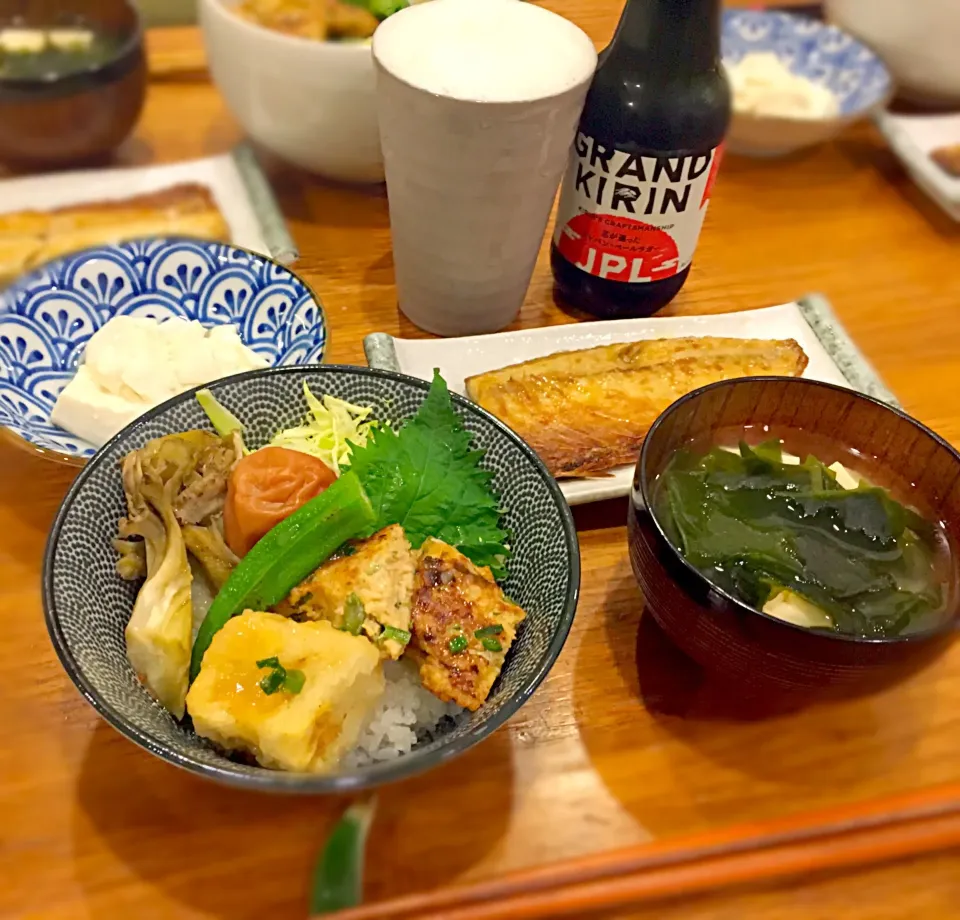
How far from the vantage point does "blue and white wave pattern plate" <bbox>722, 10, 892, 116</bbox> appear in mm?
1716

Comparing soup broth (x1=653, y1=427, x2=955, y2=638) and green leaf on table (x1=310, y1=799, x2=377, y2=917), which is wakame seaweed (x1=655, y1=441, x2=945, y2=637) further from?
green leaf on table (x1=310, y1=799, x2=377, y2=917)

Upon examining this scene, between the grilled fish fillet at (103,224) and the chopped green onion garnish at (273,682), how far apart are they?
77cm

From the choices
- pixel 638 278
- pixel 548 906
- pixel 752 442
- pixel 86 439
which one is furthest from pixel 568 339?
pixel 548 906

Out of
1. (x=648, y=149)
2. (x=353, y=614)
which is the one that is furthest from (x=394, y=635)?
(x=648, y=149)

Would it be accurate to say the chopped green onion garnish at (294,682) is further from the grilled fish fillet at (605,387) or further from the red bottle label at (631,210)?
the red bottle label at (631,210)

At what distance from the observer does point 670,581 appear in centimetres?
76

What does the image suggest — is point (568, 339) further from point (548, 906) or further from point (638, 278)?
point (548, 906)

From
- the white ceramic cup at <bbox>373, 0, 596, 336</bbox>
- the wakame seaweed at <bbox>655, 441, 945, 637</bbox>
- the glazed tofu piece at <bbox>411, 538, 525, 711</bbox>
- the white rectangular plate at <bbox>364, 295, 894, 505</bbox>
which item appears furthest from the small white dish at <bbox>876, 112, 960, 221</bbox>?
the glazed tofu piece at <bbox>411, 538, 525, 711</bbox>

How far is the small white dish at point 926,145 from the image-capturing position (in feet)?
5.08

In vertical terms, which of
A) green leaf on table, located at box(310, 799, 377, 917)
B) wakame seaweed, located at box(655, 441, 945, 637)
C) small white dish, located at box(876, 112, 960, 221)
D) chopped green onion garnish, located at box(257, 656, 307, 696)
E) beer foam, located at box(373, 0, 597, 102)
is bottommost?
green leaf on table, located at box(310, 799, 377, 917)

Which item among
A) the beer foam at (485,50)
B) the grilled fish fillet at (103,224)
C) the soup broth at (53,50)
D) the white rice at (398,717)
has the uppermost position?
the beer foam at (485,50)

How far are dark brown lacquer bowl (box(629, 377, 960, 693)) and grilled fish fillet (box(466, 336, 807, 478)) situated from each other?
176 mm

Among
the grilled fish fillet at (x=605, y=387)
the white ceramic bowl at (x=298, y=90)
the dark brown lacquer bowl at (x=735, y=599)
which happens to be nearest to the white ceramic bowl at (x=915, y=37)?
the grilled fish fillet at (x=605, y=387)

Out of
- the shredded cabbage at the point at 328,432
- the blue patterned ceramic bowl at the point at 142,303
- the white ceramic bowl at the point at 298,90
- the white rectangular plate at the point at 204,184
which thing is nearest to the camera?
the shredded cabbage at the point at 328,432
